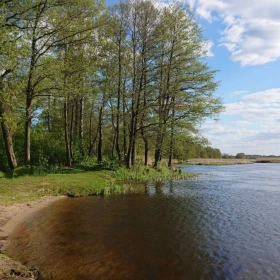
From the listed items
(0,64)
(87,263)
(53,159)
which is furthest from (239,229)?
(53,159)

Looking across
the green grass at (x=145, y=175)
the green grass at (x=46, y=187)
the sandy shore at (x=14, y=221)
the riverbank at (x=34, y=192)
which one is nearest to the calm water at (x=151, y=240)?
the sandy shore at (x=14, y=221)

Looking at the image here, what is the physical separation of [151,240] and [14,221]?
17.5 ft

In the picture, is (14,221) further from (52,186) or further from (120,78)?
(120,78)

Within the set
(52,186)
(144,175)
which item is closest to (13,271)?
(52,186)

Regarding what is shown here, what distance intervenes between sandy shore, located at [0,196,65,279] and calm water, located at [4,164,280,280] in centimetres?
36

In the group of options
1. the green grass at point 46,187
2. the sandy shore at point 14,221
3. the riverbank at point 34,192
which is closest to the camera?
the sandy shore at point 14,221

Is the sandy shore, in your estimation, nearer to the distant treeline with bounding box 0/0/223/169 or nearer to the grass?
the grass

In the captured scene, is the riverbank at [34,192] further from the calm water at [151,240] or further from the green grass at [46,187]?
the calm water at [151,240]

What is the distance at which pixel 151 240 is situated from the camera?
880 centimetres

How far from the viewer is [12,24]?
43.0 ft

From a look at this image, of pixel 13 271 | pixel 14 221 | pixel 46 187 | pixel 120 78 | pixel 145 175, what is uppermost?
pixel 120 78

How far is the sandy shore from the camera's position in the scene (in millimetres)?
5926

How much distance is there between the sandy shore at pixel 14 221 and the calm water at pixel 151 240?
363 mm

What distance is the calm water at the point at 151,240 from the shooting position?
265 inches
